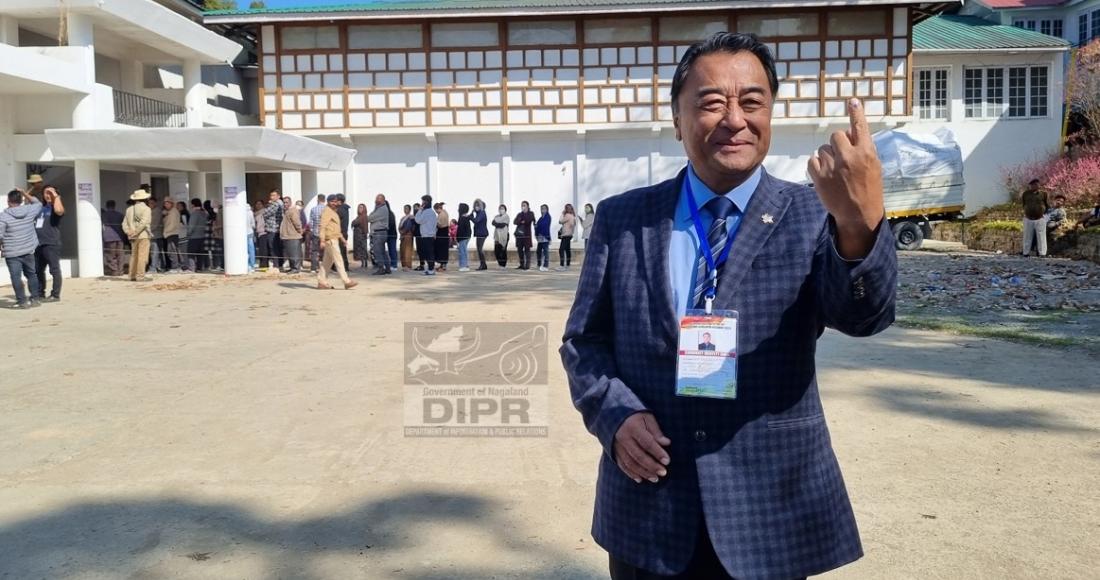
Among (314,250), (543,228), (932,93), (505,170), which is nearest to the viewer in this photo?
(314,250)

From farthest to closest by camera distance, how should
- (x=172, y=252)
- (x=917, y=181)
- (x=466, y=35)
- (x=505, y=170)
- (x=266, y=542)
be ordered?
(x=505, y=170), (x=466, y=35), (x=917, y=181), (x=172, y=252), (x=266, y=542)

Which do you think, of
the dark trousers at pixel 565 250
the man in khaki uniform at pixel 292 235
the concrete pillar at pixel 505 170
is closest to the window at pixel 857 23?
the concrete pillar at pixel 505 170

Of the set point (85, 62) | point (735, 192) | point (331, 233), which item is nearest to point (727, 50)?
point (735, 192)

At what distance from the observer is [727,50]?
1.94 metres

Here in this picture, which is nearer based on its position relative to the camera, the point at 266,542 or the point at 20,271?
the point at 266,542

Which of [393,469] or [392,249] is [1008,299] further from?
[392,249]

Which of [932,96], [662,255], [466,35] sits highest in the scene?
[466,35]

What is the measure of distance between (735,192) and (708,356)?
0.40 meters

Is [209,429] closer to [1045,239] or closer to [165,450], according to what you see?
[165,450]

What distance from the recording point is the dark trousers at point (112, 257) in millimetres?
17812

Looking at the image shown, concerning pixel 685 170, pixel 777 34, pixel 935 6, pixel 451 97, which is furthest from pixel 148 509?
pixel 935 6

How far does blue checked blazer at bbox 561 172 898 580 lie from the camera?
1.83 m

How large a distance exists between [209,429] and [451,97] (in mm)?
20154

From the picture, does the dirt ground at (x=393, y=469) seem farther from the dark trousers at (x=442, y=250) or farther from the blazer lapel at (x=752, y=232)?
the dark trousers at (x=442, y=250)
